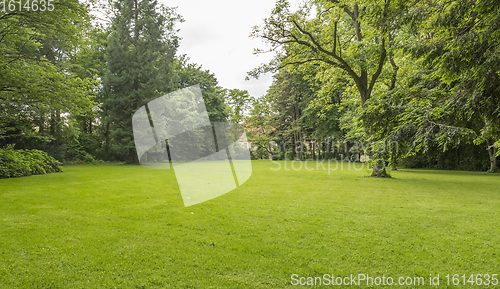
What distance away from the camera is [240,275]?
118 inches

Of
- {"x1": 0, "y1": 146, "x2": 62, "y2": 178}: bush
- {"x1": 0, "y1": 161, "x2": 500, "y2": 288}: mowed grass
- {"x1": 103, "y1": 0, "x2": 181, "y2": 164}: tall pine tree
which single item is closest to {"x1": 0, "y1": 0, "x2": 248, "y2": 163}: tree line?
{"x1": 103, "y1": 0, "x2": 181, "y2": 164}: tall pine tree

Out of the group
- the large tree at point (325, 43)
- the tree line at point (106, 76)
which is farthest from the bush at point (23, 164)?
the large tree at point (325, 43)

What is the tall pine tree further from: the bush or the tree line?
the bush

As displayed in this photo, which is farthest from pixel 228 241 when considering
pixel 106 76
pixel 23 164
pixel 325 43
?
pixel 106 76

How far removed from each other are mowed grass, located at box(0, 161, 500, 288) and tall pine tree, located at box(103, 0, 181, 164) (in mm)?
16377

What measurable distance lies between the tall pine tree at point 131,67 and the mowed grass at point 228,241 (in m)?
16.4

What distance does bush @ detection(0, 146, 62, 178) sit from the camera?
1069 cm

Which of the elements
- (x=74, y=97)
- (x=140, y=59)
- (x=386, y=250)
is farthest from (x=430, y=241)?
(x=140, y=59)

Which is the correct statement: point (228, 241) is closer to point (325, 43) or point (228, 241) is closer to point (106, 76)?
point (325, 43)

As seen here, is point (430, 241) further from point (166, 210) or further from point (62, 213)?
point (62, 213)

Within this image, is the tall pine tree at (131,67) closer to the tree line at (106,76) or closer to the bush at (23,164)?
the tree line at (106,76)

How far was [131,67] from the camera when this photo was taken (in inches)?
880

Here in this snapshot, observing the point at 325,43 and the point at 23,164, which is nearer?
A: the point at 23,164

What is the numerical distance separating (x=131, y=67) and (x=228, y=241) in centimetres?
2237
